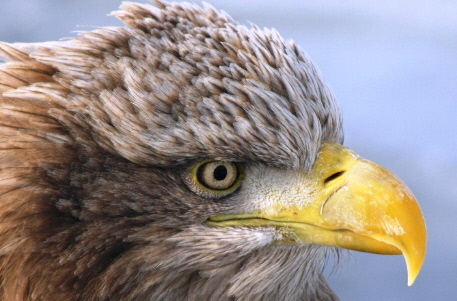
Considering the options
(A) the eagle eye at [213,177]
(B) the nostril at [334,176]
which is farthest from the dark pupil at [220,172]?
(B) the nostril at [334,176]

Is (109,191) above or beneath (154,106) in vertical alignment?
beneath

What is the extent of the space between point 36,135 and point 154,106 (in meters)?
0.56

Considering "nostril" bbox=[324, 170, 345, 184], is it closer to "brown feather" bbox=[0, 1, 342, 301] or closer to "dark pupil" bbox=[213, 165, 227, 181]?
"brown feather" bbox=[0, 1, 342, 301]

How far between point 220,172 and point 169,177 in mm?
236

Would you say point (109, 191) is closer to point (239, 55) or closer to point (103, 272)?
point (103, 272)

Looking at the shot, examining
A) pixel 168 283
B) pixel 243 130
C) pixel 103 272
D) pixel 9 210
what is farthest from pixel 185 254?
pixel 9 210

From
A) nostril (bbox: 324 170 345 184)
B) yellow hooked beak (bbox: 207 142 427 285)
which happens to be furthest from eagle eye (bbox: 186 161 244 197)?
nostril (bbox: 324 170 345 184)

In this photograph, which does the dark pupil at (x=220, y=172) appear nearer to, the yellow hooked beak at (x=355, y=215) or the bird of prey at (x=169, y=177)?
the bird of prey at (x=169, y=177)

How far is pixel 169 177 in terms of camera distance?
9.48 feet

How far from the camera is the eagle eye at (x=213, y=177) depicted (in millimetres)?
2875

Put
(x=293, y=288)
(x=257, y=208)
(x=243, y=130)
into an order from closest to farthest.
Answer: (x=243, y=130) → (x=257, y=208) → (x=293, y=288)

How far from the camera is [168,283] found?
3012mm

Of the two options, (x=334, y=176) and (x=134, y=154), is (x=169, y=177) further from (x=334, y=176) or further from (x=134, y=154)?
(x=334, y=176)

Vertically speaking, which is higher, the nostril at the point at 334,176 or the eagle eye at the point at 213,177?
the nostril at the point at 334,176
